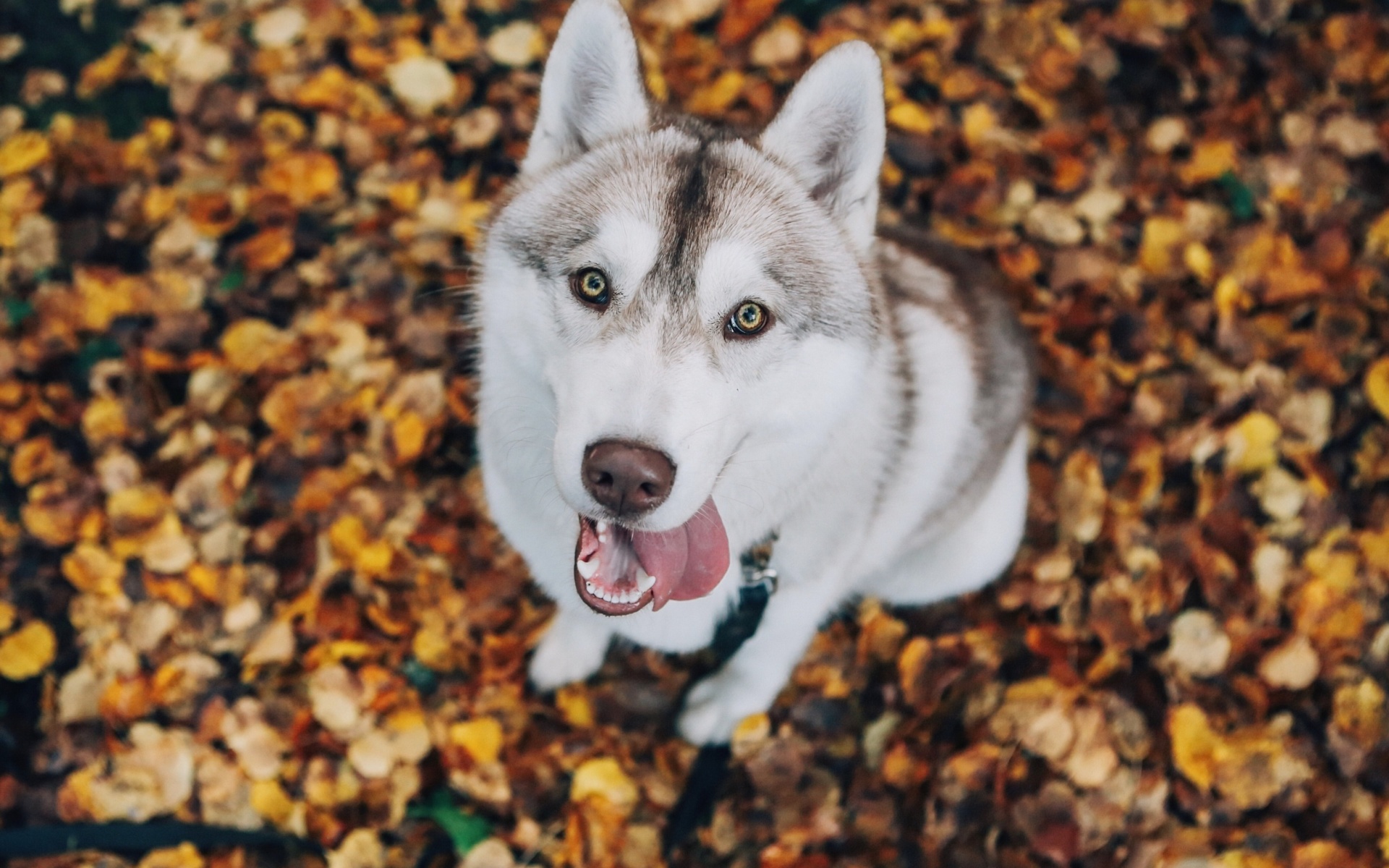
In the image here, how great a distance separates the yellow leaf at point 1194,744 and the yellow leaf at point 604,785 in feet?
5.42

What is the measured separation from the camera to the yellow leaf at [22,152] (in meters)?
3.45

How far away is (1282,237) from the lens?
11.6ft

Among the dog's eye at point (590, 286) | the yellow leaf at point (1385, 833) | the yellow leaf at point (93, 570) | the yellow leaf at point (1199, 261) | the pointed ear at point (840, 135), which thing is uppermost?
the pointed ear at point (840, 135)

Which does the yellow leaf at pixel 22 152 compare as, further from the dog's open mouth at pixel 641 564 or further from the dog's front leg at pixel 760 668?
the dog's front leg at pixel 760 668

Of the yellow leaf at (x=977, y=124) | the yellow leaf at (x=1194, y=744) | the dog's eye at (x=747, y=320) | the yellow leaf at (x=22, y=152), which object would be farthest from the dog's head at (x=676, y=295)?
the yellow leaf at (x=22, y=152)

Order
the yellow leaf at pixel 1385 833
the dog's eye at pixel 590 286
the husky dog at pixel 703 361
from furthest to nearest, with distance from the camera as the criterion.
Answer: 1. the yellow leaf at pixel 1385 833
2. the dog's eye at pixel 590 286
3. the husky dog at pixel 703 361

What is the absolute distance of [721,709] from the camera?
275 cm

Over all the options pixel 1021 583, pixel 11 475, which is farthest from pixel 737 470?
pixel 11 475

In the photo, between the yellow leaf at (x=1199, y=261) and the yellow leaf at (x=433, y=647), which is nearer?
the yellow leaf at (x=433, y=647)

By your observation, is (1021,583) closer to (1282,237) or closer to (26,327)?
(1282,237)

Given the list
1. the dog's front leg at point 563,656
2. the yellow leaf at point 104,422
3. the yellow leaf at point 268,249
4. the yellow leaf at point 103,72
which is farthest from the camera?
the yellow leaf at point 103,72

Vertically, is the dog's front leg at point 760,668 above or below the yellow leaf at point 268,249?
below

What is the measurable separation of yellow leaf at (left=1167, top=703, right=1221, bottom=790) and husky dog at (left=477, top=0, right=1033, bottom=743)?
104 centimetres

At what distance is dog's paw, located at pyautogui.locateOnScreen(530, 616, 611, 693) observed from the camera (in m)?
2.83
